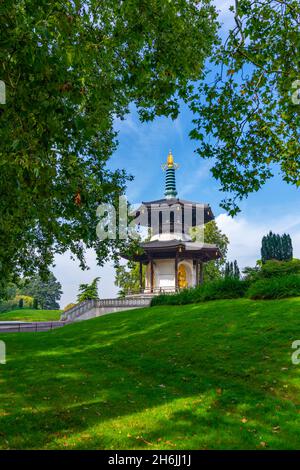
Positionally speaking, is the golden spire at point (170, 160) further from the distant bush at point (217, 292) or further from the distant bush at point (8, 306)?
the distant bush at point (8, 306)

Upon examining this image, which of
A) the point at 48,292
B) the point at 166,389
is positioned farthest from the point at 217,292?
the point at 48,292

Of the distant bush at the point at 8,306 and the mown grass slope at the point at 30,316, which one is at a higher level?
the mown grass slope at the point at 30,316

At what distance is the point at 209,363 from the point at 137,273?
46.0 metres

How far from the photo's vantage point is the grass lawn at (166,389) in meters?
6.49

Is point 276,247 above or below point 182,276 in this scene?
above

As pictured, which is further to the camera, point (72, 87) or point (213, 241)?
point (213, 241)

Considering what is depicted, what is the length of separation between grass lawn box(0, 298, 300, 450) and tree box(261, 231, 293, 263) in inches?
1344

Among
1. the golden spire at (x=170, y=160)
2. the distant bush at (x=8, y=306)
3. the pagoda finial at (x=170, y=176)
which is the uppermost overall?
the golden spire at (x=170, y=160)

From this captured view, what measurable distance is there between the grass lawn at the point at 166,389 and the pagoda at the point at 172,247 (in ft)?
77.2

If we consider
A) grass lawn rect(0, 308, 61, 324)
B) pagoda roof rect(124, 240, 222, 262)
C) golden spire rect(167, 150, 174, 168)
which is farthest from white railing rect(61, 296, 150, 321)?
golden spire rect(167, 150, 174, 168)

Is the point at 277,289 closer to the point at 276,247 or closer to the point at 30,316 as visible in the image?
the point at 276,247

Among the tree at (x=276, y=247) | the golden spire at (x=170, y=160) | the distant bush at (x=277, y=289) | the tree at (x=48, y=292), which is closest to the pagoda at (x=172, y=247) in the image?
the golden spire at (x=170, y=160)

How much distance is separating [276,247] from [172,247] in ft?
58.7

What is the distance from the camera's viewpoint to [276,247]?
50.3m
